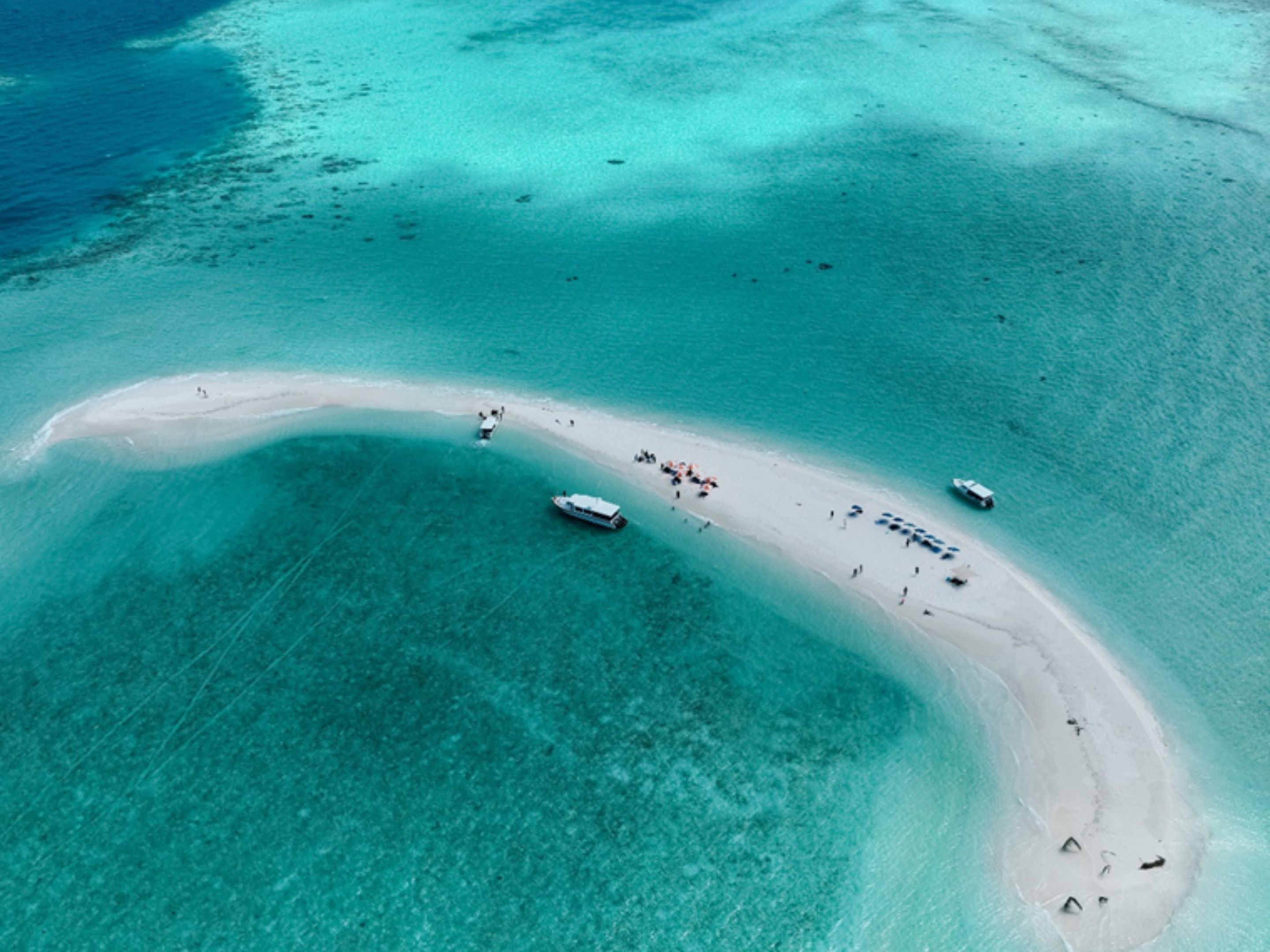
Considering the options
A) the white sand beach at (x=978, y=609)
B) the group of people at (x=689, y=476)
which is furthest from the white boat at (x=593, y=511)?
the group of people at (x=689, y=476)

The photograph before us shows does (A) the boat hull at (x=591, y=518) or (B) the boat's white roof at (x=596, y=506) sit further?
(A) the boat hull at (x=591, y=518)

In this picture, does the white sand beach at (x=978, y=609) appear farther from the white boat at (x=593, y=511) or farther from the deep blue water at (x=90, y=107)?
the deep blue water at (x=90, y=107)

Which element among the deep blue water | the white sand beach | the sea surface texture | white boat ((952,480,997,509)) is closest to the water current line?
the sea surface texture

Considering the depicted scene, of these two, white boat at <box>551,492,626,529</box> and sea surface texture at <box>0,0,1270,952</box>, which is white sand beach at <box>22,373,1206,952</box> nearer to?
sea surface texture at <box>0,0,1270,952</box>

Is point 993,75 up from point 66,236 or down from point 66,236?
up

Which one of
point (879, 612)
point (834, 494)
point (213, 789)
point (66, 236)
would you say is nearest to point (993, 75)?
point (834, 494)

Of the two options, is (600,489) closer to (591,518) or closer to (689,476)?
(591,518)

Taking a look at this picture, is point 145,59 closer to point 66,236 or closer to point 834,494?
point 66,236
